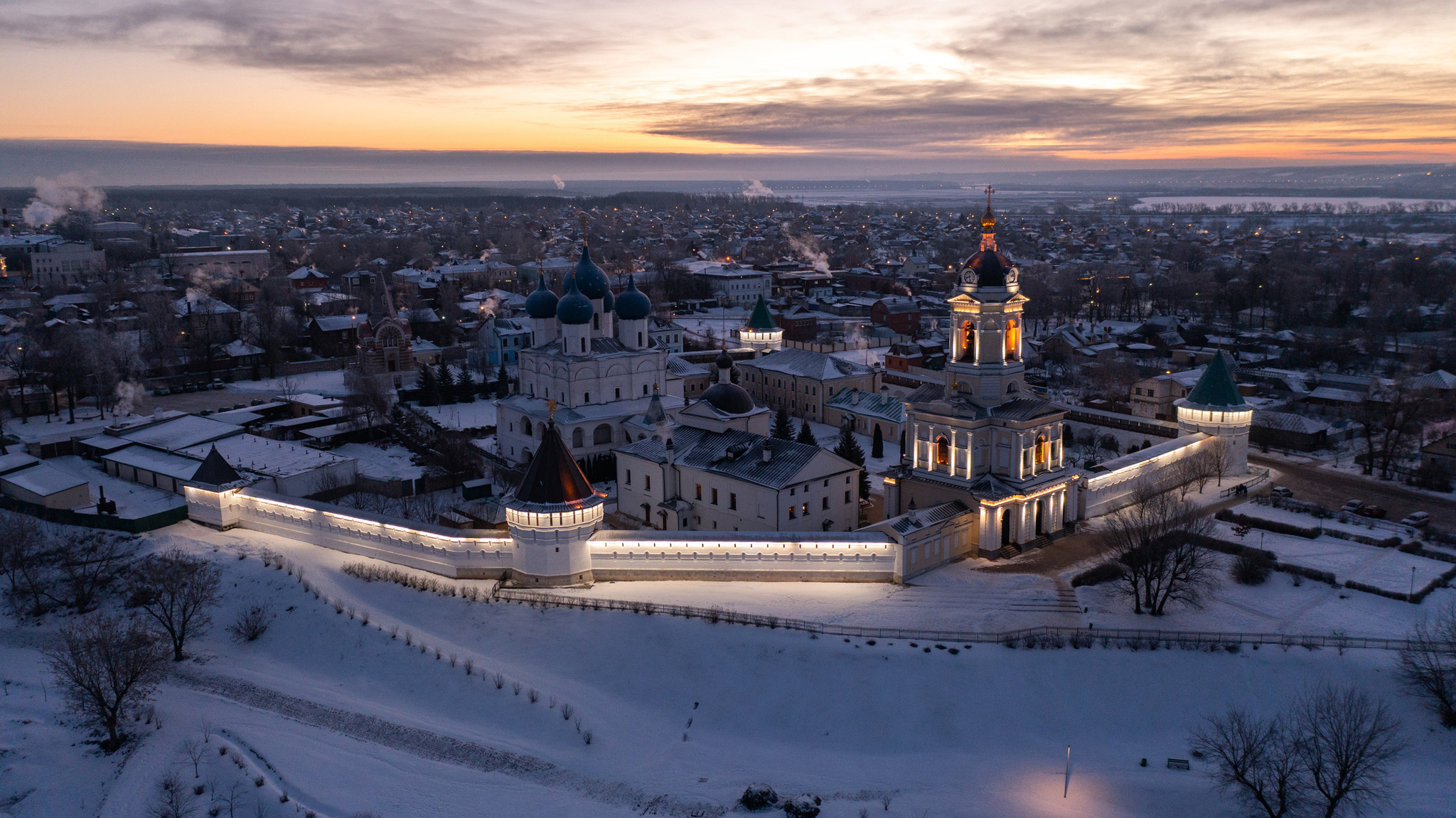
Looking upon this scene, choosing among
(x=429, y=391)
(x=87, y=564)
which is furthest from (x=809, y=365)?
(x=87, y=564)

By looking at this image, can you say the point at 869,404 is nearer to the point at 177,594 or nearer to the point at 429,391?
the point at 429,391

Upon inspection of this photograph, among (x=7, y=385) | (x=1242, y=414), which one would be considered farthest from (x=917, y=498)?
(x=7, y=385)

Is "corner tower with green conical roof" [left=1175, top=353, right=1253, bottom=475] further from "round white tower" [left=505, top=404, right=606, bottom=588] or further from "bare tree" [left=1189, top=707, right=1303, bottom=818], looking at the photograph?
"round white tower" [left=505, top=404, right=606, bottom=588]

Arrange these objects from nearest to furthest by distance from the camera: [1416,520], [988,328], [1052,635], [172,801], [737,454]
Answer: [172,801]
[1052,635]
[988,328]
[737,454]
[1416,520]

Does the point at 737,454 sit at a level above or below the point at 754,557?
above

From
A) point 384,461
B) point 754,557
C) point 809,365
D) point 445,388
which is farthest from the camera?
point 445,388

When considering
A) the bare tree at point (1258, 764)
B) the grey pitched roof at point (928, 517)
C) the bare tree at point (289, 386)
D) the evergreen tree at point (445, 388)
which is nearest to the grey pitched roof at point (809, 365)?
the evergreen tree at point (445, 388)
